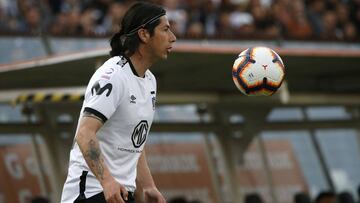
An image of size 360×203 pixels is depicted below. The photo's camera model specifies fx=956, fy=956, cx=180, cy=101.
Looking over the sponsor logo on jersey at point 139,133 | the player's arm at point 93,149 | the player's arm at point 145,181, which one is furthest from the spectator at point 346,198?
the player's arm at point 93,149

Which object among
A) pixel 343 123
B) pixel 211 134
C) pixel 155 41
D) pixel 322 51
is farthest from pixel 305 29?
pixel 155 41

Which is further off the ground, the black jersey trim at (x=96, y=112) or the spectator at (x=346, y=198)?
the spectator at (x=346, y=198)

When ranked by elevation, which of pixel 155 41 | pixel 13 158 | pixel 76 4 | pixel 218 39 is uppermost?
pixel 76 4

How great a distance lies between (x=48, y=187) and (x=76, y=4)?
3215 mm

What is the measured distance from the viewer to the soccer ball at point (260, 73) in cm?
778

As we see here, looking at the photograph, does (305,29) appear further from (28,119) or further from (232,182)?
(28,119)

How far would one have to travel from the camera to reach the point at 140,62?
685cm

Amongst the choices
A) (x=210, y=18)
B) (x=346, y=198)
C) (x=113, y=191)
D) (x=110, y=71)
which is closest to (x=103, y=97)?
(x=110, y=71)

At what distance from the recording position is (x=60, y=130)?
13312 millimetres

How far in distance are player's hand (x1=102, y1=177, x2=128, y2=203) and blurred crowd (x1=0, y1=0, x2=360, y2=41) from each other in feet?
26.9

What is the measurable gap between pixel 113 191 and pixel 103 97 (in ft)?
2.22

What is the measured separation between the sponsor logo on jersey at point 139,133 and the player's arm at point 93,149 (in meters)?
0.46

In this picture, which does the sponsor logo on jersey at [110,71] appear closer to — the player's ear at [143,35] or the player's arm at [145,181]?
the player's ear at [143,35]

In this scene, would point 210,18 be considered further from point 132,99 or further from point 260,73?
point 132,99
